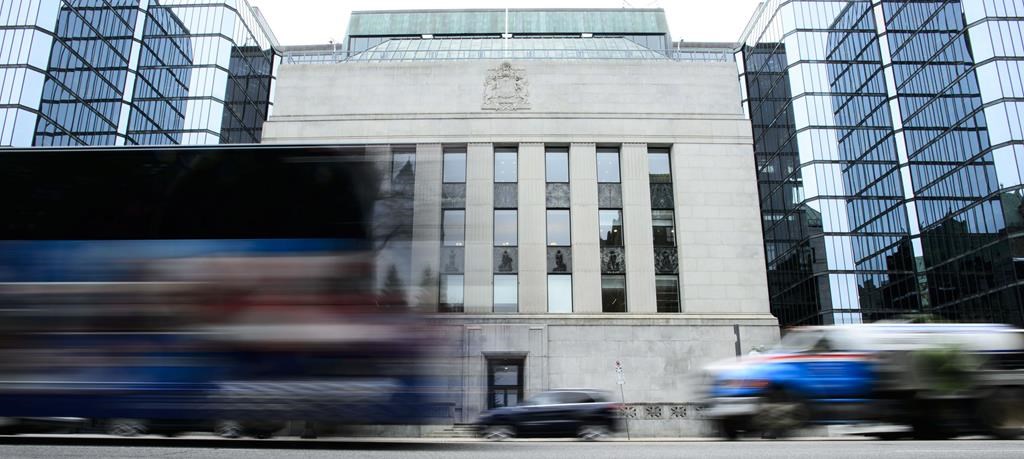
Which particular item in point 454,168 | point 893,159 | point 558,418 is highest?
point 893,159

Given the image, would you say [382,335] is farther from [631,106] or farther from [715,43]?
[715,43]

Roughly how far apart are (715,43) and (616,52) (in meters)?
31.4

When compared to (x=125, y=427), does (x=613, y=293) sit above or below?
above

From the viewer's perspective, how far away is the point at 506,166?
3272 cm

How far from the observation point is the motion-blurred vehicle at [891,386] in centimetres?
1085

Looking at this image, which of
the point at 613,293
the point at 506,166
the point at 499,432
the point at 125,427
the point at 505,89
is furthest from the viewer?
the point at 505,89

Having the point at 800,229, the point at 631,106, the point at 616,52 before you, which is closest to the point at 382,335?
the point at 631,106

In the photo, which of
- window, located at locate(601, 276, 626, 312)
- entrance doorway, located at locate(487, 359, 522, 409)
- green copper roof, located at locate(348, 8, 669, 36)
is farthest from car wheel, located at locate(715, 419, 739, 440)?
green copper roof, located at locate(348, 8, 669, 36)

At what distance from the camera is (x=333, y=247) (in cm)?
894

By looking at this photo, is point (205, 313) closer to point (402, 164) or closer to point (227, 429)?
point (227, 429)

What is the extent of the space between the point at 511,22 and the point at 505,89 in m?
31.1

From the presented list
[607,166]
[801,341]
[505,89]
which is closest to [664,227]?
[607,166]

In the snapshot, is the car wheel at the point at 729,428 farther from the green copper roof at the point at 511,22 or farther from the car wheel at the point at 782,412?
the green copper roof at the point at 511,22

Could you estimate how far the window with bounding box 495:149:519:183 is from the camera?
32.4 m
